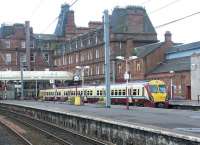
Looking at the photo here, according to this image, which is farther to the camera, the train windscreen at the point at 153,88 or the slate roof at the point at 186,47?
the slate roof at the point at 186,47

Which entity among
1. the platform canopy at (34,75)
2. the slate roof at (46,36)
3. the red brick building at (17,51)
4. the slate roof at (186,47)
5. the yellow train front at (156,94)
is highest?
the slate roof at (46,36)

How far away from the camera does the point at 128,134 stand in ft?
65.7

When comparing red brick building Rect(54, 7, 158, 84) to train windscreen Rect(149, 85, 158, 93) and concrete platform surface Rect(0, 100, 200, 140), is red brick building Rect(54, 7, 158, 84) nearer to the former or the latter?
train windscreen Rect(149, 85, 158, 93)

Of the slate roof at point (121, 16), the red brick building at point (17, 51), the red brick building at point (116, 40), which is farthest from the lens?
the red brick building at point (17, 51)

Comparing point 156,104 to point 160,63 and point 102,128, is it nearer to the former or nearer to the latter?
point 102,128

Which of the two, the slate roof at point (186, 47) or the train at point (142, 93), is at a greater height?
the slate roof at point (186, 47)

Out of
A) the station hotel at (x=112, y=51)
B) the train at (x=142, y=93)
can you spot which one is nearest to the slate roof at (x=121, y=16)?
the station hotel at (x=112, y=51)

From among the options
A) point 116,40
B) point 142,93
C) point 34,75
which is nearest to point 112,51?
point 116,40

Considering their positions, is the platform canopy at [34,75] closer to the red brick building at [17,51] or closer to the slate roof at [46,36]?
the red brick building at [17,51]

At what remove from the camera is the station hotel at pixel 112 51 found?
81562 millimetres

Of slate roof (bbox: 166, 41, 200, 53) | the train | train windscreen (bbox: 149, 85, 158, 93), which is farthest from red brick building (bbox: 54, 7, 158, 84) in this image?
train windscreen (bbox: 149, 85, 158, 93)

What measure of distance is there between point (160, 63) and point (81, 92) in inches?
812

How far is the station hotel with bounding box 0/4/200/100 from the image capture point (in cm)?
8156

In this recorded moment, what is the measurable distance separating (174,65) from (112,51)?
24.5 metres
